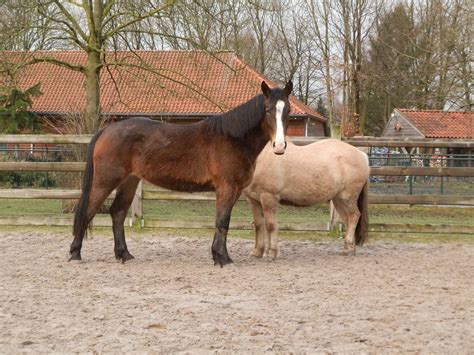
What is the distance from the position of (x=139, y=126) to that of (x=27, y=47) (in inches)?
367

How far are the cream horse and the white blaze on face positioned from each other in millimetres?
1137

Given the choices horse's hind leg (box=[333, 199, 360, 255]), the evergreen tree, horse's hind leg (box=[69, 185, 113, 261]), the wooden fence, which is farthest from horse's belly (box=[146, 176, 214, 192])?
the evergreen tree

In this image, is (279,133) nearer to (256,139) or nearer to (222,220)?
(256,139)

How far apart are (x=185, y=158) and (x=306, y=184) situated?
1.58m

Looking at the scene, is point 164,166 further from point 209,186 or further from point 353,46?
point 353,46

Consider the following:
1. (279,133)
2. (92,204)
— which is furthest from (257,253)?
(92,204)

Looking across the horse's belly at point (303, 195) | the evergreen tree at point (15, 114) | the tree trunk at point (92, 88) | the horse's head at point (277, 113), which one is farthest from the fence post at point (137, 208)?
the evergreen tree at point (15, 114)

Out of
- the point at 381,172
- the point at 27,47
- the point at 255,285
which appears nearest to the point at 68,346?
the point at 255,285

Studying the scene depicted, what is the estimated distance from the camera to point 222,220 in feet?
22.7

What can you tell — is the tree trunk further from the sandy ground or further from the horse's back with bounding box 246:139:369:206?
the horse's back with bounding box 246:139:369:206

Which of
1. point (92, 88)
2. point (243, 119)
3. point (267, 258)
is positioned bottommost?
point (267, 258)

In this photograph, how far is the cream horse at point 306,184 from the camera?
7.39 metres

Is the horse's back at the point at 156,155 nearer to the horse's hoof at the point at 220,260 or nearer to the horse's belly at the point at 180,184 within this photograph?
the horse's belly at the point at 180,184

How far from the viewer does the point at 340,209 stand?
816 centimetres
